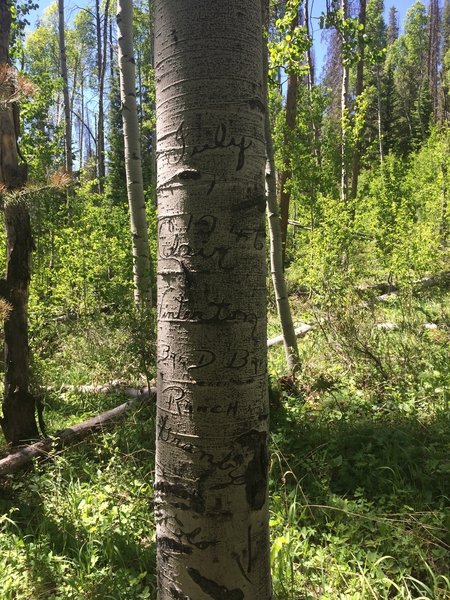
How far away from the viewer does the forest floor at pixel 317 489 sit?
2.41 metres

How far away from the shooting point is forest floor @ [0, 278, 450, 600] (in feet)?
7.90

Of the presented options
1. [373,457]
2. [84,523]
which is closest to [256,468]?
[84,523]

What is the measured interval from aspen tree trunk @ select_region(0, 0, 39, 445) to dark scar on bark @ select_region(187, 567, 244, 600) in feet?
11.5

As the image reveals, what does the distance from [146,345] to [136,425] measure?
2.67ft

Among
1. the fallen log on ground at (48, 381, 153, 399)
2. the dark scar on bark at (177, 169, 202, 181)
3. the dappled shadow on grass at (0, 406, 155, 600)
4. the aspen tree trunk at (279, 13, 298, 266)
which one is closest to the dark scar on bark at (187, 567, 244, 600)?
the dark scar on bark at (177, 169, 202, 181)

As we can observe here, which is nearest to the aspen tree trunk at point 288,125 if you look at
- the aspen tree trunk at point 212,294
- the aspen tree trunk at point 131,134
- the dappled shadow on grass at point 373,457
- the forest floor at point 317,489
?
the aspen tree trunk at point 131,134

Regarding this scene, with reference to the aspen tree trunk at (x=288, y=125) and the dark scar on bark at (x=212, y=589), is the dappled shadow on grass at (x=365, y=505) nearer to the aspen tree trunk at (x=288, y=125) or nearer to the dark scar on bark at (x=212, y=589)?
the dark scar on bark at (x=212, y=589)

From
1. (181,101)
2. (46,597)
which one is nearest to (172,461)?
(181,101)

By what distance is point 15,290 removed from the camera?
405 cm

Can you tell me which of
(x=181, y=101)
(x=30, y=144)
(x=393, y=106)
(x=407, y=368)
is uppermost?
(x=393, y=106)

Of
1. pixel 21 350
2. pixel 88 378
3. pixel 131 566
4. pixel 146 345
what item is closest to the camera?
pixel 131 566

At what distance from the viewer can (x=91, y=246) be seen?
33.7 feet

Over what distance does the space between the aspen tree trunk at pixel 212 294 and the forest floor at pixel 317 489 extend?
1.37 metres

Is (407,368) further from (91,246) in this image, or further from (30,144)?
(30,144)
